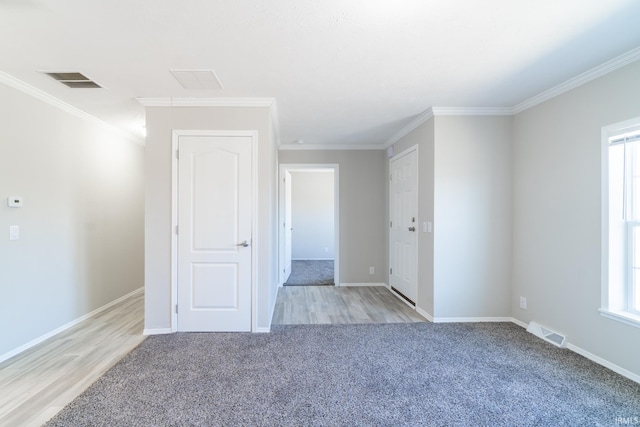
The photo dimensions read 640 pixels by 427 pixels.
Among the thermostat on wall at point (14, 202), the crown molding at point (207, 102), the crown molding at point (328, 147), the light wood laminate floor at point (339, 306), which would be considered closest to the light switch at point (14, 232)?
the thermostat on wall at point (14, 202)

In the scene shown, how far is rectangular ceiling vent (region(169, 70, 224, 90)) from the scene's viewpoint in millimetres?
2416

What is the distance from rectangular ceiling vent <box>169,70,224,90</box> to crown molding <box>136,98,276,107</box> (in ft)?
0.85

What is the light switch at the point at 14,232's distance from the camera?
8.24 ft

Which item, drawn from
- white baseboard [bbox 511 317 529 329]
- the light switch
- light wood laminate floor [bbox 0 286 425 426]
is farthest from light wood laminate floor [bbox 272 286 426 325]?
the light switch

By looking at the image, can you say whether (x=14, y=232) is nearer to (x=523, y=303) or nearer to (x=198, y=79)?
(x=198, y=79)

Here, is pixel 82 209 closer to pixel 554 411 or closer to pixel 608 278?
pixel 554 411

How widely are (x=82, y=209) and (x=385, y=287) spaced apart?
4.41m

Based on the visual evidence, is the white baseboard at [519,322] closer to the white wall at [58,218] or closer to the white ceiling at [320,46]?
the white ceiling at [320,46]

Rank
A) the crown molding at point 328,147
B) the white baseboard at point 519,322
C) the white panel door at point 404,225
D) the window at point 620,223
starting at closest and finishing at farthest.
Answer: the window at point 620,223, the white baseboard at point 519,322, the white panel door at point 404,225, the crown molding at point 328,147

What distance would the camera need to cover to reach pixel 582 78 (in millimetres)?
2463

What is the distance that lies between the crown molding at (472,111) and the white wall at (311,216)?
4832 millimetres

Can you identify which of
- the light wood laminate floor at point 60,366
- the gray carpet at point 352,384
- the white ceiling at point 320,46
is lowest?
the light wood laminate floor at point 60,366

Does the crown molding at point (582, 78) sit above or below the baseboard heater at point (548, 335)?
above

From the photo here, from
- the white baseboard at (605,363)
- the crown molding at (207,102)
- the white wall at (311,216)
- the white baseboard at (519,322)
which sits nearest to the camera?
the white baseboard at (605,363)
